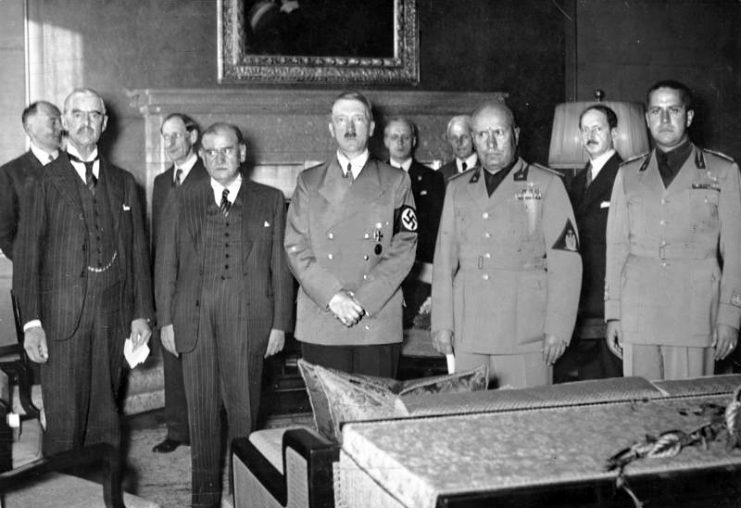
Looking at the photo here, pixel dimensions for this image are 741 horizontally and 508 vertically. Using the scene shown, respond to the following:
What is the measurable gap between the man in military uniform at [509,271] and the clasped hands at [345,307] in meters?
0.34

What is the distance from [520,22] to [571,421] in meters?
5.82

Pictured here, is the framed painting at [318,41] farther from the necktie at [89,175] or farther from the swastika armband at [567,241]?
the swastika armband at [567,241]

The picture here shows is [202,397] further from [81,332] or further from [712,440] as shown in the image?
[712,440]

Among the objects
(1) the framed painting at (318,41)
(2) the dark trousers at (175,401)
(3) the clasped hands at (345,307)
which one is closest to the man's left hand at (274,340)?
(3) the clasped hands at (345,307)

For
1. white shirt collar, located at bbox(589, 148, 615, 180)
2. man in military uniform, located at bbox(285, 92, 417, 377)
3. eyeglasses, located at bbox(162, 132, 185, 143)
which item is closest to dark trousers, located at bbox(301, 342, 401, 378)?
man in military uniform, located at bbox(285, 92, 417, 377)

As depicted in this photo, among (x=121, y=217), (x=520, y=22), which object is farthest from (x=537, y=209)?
(x=520, y=22)

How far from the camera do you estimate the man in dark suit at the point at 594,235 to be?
411 cm

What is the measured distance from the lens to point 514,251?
10.6 ft

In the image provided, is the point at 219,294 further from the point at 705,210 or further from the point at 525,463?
the point at 525,463

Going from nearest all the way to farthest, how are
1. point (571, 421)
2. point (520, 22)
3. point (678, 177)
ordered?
point (571, 421)
point (678, 177)
point (520, 22)

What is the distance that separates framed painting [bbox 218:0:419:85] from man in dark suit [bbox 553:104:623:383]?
2527 millimetres

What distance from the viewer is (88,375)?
335 cm

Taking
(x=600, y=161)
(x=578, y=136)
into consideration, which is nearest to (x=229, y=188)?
(x=600, y=161)

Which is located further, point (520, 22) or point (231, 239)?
point (520, 22)
